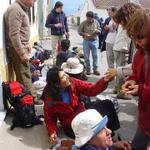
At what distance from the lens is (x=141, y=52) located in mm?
3373

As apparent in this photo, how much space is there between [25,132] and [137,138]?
254cm

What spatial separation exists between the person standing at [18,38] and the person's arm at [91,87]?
1.34m

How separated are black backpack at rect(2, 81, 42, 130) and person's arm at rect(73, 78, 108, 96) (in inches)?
36.5

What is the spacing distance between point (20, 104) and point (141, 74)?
2.98m

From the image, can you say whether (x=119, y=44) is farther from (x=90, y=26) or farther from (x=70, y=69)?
(x=90, y=26)

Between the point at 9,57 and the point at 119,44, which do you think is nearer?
the point at 9,57

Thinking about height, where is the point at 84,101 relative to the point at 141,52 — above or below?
below

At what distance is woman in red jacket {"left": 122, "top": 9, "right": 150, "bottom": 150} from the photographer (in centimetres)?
309

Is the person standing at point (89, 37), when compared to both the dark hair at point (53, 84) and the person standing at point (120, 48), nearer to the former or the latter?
the person standing at point (120, 48)

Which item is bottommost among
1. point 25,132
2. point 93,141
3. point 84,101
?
point 25,132

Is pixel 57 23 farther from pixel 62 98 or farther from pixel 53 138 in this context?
pixel 53 138

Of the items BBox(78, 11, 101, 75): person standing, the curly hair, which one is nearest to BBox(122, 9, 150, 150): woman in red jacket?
the curly hair

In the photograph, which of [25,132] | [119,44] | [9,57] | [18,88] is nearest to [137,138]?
[25,132]

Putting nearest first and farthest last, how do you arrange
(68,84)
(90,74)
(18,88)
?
(68,84), (18,88), (90,74)
